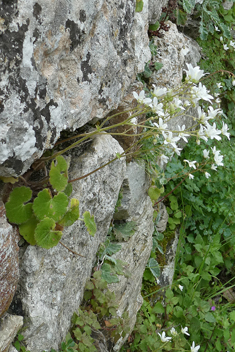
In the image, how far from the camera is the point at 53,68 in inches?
56.3

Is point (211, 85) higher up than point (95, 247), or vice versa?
point (95, 247)

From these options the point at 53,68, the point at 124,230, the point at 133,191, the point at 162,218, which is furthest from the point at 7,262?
the point at 162,218

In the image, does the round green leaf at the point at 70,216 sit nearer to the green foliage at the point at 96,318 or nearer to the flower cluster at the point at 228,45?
the green foliage at the point at 96,318

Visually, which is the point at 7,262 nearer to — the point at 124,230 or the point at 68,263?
Answer: the point at 68,263

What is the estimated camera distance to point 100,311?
2.24 metres

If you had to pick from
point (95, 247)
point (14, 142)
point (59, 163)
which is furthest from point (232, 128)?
point (14, 142)

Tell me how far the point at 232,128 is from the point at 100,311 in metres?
4.15

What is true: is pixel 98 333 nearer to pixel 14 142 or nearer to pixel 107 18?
pixel 14 142

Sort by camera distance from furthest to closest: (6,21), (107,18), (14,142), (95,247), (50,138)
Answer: (95,247) → (107,18) → (50,138) → (14,142) → (6,21)

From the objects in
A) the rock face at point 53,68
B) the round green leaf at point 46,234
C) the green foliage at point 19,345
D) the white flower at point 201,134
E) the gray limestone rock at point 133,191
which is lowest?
the gray limestone rock at point 133,191

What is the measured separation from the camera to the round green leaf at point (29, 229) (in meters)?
1.57

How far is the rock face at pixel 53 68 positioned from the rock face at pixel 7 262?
26cm

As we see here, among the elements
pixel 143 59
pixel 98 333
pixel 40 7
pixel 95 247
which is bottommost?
pixel 98 333

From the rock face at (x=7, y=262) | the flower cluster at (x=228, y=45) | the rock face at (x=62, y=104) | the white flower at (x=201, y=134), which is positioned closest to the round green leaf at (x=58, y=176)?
the rock face at (x=62, y=104)
